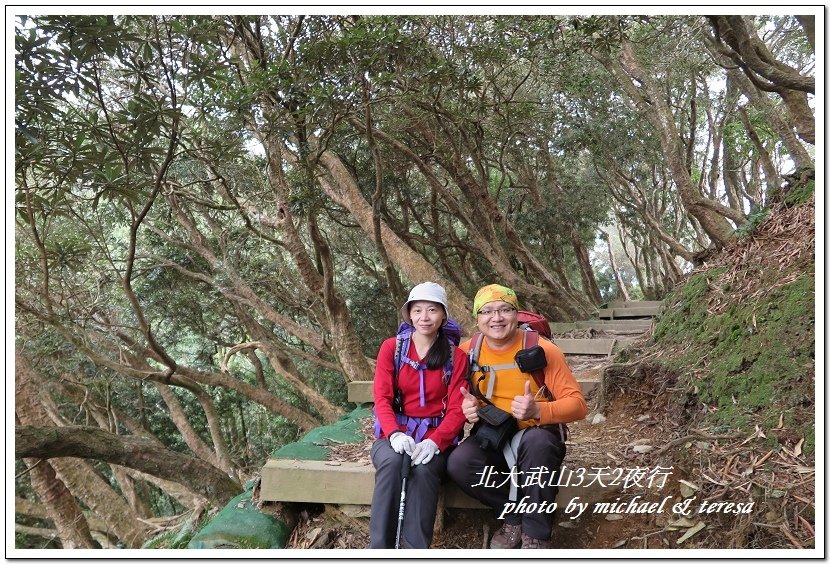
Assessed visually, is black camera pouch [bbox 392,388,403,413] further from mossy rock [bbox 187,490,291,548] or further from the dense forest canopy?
the dense forest canopy

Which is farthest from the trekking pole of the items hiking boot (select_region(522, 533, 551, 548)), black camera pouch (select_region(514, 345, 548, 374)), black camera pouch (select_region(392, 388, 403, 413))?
black camera pouch (select_region(514, 345, 548, 374))

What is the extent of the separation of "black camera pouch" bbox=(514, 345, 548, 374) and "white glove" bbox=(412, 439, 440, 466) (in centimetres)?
55

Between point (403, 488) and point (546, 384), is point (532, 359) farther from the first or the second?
point (403, 488)

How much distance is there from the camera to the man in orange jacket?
93.0 inches

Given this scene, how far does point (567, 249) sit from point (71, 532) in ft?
45.0

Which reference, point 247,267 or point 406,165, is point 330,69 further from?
point 247,267

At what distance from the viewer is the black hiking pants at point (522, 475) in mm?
2350

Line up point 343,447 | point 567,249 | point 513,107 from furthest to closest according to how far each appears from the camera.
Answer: point 567,249, point 513,107, point 343,447

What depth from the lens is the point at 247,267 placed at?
31.6ft

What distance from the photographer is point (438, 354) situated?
2.65m

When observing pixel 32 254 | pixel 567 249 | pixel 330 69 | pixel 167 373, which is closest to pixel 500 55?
pixel 330 69

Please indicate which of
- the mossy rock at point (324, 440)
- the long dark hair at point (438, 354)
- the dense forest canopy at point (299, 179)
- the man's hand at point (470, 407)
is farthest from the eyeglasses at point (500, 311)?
the dense forest canopy at point (299, 179)

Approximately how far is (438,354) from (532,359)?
473 millimetres

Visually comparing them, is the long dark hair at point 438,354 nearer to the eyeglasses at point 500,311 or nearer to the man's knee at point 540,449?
the eyeglasses at point 500,311
